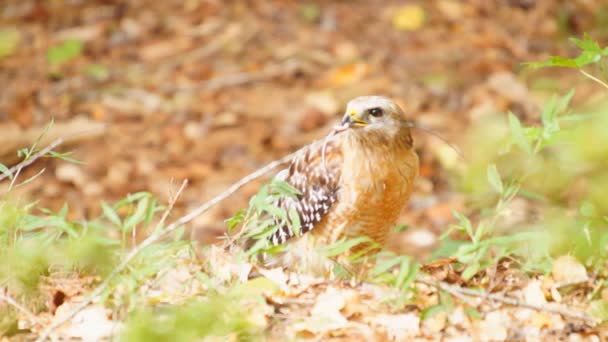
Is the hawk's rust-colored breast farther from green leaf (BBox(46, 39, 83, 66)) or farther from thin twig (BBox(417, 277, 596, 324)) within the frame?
green leaf (BBox(46, 39, 83, 66))

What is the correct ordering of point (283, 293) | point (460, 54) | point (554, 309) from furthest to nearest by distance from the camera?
point (460, 54)
point (283, 293)
point (554, 309)

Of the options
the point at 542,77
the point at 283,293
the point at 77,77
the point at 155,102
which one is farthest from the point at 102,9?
the point at 283,293

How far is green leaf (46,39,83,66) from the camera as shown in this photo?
32.6 ft

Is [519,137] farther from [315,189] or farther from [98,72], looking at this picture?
[98,72]

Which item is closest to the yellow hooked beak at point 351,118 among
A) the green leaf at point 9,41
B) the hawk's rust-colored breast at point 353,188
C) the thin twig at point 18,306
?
the hawk's rust-colored breast at point 353,188

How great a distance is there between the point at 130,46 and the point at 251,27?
4.45 feet

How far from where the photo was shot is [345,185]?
4676mm

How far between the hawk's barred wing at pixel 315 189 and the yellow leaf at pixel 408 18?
17.8 ft

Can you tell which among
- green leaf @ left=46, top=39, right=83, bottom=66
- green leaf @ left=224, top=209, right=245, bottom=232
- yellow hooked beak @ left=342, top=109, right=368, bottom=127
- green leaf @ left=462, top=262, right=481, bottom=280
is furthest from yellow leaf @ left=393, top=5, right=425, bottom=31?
green leaf @ left=462, top=262, right=481, bottom=280

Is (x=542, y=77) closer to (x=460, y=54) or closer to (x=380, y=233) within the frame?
(x=460, y=54)

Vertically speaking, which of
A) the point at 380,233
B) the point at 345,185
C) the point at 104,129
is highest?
the point at 345,185

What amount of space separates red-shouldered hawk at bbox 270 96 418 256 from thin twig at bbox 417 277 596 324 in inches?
45.2

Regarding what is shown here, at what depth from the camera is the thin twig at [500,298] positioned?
3363 mm

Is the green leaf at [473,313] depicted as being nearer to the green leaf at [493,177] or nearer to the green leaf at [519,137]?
the green leaf at [493,177]
